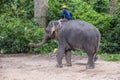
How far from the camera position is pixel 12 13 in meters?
20.2

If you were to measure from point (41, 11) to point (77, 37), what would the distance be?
28.4 feet

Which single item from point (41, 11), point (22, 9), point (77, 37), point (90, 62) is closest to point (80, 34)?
point (77, 37)

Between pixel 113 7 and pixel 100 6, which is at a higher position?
pixel 100 6

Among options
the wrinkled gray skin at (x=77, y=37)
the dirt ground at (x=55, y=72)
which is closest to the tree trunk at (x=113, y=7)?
the dirt ground at (x=55, y=72)

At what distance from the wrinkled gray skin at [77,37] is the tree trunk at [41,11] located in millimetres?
7367

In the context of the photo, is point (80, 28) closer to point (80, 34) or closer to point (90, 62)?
point (80, 34)

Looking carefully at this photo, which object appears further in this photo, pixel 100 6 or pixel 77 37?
pixel 100 6

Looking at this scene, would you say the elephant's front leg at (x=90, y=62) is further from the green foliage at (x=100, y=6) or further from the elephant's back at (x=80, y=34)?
the green foliage at (x=100, y=6)

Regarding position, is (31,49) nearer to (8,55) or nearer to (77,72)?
(8,55)

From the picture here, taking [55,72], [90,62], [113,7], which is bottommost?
[55,72]

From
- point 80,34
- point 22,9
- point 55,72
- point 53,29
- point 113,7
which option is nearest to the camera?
point 55,72

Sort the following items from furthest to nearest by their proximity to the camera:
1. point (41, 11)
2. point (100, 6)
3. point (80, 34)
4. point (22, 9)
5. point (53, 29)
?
point (100, 6), point (22, 9), point (41, 11), point (53, 29), point (80, 34)

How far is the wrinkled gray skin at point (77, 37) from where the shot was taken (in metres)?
11.0

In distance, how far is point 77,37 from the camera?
11141mm
